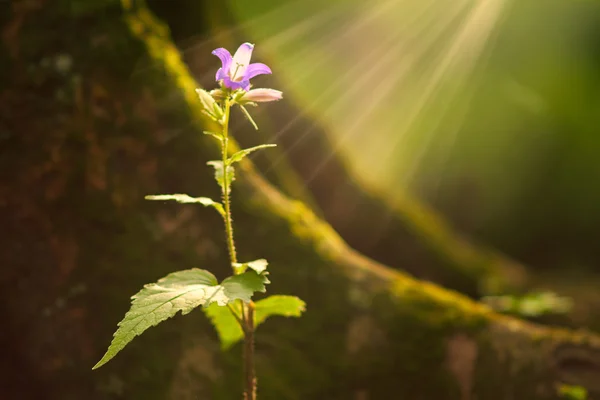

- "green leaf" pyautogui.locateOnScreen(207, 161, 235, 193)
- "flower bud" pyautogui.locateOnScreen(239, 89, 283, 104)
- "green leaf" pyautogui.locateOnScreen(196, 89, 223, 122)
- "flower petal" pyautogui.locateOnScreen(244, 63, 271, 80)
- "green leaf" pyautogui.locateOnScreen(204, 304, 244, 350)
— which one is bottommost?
"green leaf" pyautogui.locateOnScreen(204, 304, 244, 350)

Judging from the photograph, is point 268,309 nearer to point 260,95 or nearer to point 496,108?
point 260,95

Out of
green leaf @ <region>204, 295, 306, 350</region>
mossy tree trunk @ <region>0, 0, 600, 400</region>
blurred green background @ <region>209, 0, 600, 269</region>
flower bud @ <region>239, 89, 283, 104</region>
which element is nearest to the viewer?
flower bud @ <region>239, 89, 283, 104</region>

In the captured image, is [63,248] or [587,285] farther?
[587,285]

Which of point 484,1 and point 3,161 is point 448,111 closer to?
point 484,1

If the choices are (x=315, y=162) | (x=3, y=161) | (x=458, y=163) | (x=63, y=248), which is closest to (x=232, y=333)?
(x=63, y=248)

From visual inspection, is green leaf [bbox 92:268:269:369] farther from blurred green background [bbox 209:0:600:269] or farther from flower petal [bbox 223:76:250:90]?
blurred green background [bbox 209:0:600:269]

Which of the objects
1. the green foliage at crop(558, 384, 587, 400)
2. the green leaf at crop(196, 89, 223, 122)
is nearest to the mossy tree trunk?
the green foliage at crop(558, 384, 587, 400)
